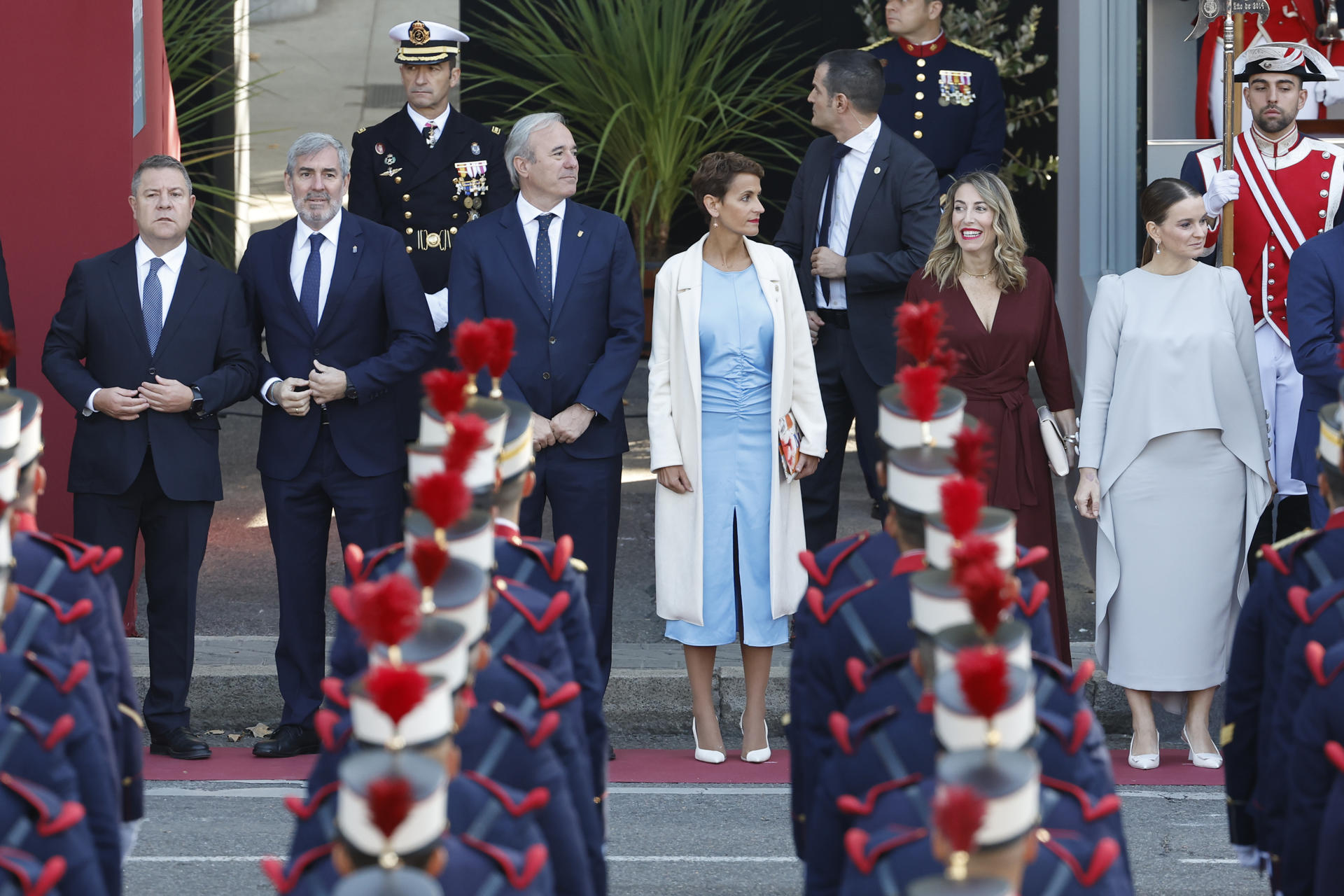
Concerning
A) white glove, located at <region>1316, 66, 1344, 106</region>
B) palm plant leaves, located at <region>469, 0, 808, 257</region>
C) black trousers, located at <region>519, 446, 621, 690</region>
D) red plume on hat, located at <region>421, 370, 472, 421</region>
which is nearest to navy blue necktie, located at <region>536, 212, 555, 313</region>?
black trousers, located at <region>519, 446, 621, 690</region>

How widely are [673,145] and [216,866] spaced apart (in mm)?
5437

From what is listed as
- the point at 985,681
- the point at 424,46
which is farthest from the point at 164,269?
the point at 985,681

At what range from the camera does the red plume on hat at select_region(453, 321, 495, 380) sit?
3.71 m

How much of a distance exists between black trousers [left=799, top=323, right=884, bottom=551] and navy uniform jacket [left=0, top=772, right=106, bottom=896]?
155 inches

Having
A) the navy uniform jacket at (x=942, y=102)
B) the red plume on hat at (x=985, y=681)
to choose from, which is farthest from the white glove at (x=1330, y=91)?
the red plume on hat at (x=985, y=681)

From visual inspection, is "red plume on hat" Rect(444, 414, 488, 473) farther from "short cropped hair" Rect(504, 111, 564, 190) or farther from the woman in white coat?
"short cropped hair" Rect(504, 111, 564, 190)

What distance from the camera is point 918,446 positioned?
3.77 m

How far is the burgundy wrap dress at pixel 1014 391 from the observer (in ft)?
20.5

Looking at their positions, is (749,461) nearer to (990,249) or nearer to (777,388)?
(777,388)

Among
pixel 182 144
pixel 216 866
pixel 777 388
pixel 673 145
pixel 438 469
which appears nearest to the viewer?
pixel 438 469

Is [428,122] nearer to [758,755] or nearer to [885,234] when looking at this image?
[885,234]

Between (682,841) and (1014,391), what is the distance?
187cm

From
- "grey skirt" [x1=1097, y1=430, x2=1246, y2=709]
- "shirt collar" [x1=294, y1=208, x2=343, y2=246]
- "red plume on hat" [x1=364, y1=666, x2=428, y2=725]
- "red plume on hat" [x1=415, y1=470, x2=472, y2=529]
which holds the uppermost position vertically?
"shirt collar" [x1=294, y1=208, x2=343, y2=246]

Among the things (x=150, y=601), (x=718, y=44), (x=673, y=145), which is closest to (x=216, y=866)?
(x=150, y=601)
